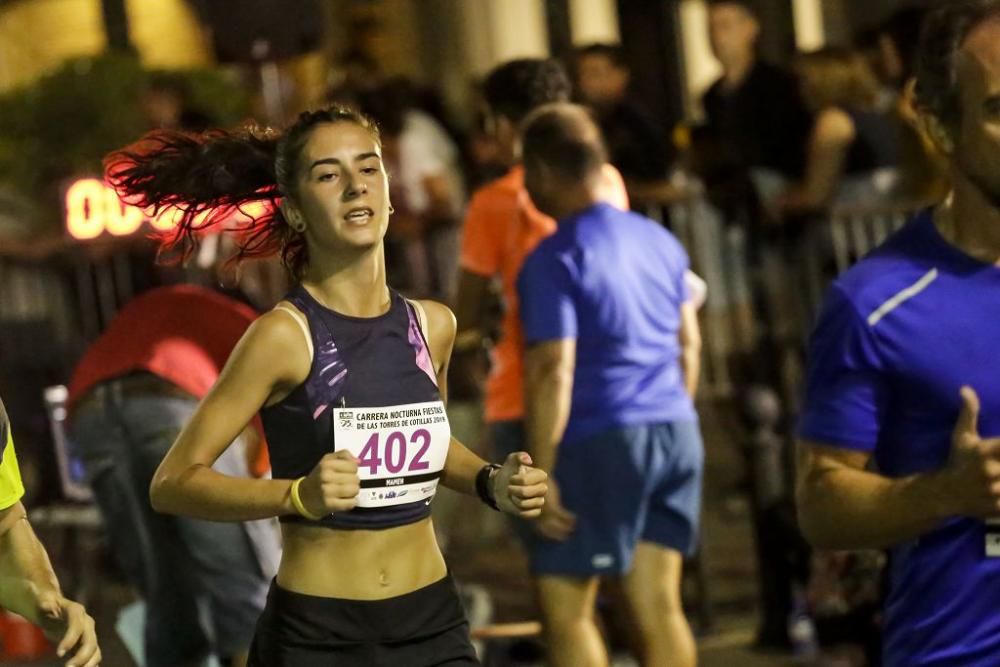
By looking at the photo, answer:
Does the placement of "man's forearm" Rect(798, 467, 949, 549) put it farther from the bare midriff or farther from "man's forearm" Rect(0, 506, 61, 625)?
"man's forearm" Rect(0, 506, 61, 625)

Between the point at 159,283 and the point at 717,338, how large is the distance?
2684mm

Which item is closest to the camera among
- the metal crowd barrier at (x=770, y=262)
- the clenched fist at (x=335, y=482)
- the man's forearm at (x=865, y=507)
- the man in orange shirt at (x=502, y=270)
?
the man's forearm at (x=865, y=507)

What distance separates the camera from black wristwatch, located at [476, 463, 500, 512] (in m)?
4.07

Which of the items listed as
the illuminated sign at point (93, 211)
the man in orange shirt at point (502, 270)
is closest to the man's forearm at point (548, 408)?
the man in orange shirt at point (502, 270)

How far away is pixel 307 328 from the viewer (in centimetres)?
404

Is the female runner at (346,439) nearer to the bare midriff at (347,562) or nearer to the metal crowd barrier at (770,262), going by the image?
the bare midriff at (347,562)

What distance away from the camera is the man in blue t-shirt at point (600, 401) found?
19.5ft

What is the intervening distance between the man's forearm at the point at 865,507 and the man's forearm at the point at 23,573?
1347 millimetres

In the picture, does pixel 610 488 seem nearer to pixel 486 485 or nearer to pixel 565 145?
pixel 565 145

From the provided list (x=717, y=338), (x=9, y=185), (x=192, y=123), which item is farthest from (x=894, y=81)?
(x=9, y=185)

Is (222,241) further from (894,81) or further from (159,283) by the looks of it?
(894,81)

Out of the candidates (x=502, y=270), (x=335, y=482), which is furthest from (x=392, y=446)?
(x=502, y=270)

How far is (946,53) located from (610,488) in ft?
9.33

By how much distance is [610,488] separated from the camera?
6.08 metres
